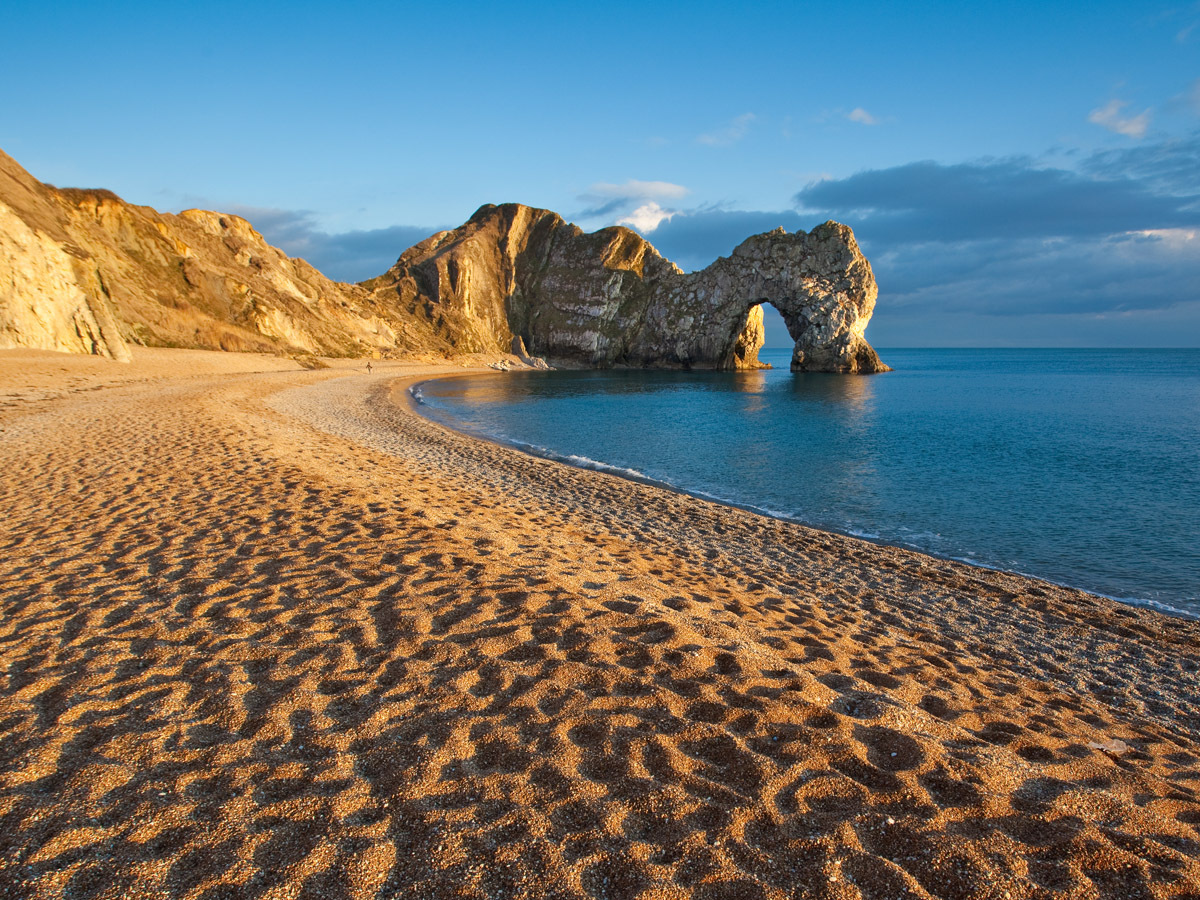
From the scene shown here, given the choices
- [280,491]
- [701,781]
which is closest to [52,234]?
[280,491]

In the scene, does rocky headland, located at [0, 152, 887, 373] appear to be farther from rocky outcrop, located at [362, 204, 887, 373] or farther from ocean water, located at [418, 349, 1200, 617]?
ocean water, located at [418, 349, 1200, 617]

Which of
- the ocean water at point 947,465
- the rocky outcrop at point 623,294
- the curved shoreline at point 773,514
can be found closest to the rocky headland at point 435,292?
the rocky outcrop at point 623,294

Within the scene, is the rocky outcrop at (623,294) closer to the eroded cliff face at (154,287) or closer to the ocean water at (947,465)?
the eroded cliff face at (154,287)

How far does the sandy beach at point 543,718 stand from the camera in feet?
10.2

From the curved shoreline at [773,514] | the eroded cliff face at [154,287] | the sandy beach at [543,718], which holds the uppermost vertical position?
the eroded cliff face at [154,287]

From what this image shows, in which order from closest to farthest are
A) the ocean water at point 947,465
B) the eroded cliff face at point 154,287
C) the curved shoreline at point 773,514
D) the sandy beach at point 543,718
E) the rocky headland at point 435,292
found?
the sandy beach at point 543,718, the curved shoreline at point 773,514, the ocean water at point 947,465, the eroded cliff face at point 154,287, the rocky headland at point 435,292

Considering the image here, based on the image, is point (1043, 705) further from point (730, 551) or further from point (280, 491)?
point (280, 491)

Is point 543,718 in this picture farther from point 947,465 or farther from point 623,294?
point 623,294

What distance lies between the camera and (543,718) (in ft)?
14.5

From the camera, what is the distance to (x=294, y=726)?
4.23 m

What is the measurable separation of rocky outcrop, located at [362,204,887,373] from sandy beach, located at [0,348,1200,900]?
86.0m

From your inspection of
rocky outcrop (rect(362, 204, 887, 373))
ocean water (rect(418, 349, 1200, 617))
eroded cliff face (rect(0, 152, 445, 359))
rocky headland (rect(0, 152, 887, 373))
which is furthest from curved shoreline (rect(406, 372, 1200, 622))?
rocky outcrop (rect(362, 204, 887, 373))

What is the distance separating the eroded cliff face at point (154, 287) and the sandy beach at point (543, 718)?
3543 cm

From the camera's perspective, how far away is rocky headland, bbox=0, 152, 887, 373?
3856cm
